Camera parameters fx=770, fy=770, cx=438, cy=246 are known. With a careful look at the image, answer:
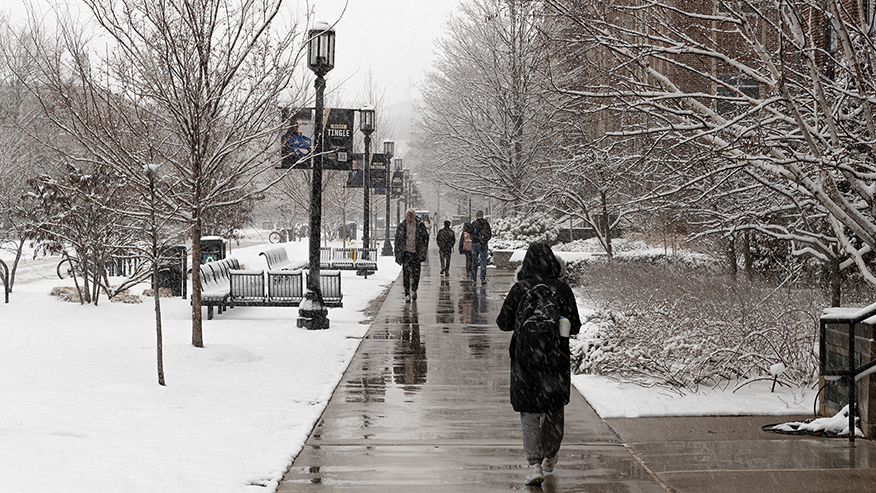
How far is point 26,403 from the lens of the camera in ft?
22.8

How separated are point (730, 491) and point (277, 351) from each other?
22.1ft

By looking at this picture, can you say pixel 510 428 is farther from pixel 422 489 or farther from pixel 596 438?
pixel 422 489

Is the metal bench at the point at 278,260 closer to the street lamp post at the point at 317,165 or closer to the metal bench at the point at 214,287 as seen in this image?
the metal bench at the point at 214,287

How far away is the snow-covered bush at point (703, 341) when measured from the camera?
784cm

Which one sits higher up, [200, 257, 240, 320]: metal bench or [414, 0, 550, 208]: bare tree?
[414, 0, 550, 208]: bare tree

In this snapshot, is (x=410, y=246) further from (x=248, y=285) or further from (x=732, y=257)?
(x=732, y=257)

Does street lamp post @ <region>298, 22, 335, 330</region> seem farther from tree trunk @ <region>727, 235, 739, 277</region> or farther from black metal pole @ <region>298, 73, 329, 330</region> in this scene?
tree trunk @ <region>727, 235, 739, 277</region>

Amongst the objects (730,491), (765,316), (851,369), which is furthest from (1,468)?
(765,316)

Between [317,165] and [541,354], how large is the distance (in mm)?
7841

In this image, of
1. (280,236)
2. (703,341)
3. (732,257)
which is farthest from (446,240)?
(280,236)

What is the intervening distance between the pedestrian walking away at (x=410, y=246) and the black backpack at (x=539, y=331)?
10.5 meters

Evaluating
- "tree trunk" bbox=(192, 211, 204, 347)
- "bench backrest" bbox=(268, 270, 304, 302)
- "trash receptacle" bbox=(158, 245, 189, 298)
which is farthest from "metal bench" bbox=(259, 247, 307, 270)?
"tree trunk" bbox=(192, 211, 204, 347)

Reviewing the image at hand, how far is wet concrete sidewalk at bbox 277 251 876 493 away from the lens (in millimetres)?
5156

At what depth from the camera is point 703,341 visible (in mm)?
7973
